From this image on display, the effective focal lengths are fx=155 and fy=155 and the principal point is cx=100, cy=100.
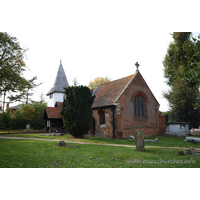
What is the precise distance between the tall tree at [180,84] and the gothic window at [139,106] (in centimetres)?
598

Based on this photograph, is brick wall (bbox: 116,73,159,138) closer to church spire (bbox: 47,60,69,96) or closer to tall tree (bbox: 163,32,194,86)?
tall tree (bbox: 163,32,194,86)

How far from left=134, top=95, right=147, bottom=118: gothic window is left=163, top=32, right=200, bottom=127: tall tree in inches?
235

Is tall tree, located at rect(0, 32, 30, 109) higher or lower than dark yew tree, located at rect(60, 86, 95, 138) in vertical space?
higher

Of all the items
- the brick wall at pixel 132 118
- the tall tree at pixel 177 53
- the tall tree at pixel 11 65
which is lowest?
the brick wall at pixel 132 118

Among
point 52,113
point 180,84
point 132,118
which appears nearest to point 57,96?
point 52,113

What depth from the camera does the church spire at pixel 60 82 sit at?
40469mm

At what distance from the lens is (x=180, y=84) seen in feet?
78.5

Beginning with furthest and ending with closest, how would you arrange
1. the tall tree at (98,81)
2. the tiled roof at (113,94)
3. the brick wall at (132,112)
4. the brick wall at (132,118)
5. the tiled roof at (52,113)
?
the tall tree at (98,81)
the tiled roof at (52,113)
the tiled roof at (113,94)
the brick wall at (132,112)
the brick wall at (132,118)

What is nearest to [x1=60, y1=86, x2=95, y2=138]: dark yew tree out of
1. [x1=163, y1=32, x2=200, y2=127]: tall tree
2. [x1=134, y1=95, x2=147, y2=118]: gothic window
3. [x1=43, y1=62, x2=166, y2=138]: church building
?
[x1=43, y1=62, x2=166, y2=138]: church building

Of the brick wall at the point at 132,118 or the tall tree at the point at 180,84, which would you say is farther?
the tall tree at the point at 180,84

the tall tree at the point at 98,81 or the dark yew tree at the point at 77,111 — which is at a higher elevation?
the tall tree at the point at 98,81

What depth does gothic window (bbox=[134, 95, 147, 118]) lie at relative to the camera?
20.0 meters

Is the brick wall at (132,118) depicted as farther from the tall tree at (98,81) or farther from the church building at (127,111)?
the tall tree at (98,81)

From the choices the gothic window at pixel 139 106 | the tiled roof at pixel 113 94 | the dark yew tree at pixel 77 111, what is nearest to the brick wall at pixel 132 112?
the gothic window at pixel 139 106
